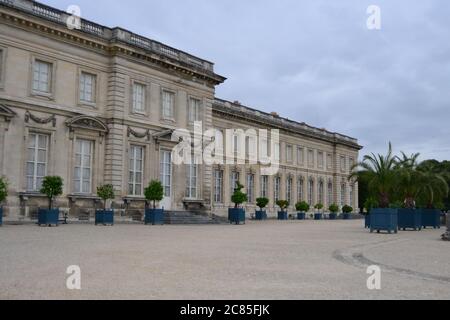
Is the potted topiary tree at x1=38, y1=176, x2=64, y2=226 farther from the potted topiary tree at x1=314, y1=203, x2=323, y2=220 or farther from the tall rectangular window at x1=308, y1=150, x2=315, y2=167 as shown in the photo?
the tall rectangular window at x1=308, y1=150, x2=315, y2=167

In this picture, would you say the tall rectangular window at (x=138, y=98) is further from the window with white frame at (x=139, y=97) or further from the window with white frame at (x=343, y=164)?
the window with white frame at (x=343, y=164)

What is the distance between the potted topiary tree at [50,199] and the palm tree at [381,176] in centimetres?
1282

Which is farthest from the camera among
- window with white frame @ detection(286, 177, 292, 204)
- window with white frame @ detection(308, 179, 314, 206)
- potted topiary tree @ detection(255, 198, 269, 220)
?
window with white frame @ detection(308, 179, 314, 206)

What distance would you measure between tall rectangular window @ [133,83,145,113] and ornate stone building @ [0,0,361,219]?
51 mm

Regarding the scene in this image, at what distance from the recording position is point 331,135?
53.5 meters

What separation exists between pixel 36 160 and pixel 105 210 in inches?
144

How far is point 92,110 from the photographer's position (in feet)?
81.3

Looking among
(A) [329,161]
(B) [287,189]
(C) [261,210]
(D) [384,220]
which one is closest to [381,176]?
(D) [384,220]

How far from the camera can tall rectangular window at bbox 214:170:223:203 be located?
3764cm

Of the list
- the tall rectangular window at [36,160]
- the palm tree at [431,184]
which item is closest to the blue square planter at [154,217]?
the tall rectangular window at [36,160]

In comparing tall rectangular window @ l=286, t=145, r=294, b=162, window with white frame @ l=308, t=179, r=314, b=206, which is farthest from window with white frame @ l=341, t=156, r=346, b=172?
tall rectangular window @ l=286, t=145, r=294, b=162

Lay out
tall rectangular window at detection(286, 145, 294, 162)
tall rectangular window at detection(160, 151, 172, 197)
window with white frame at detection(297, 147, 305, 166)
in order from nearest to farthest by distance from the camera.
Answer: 1. tall rectangular window at detection(160, 151, 172, 197)
2. tall rectangular window at detection(286, 145, 294, 162)
3. window with white frame at detection(297, 147, 305, 166)
